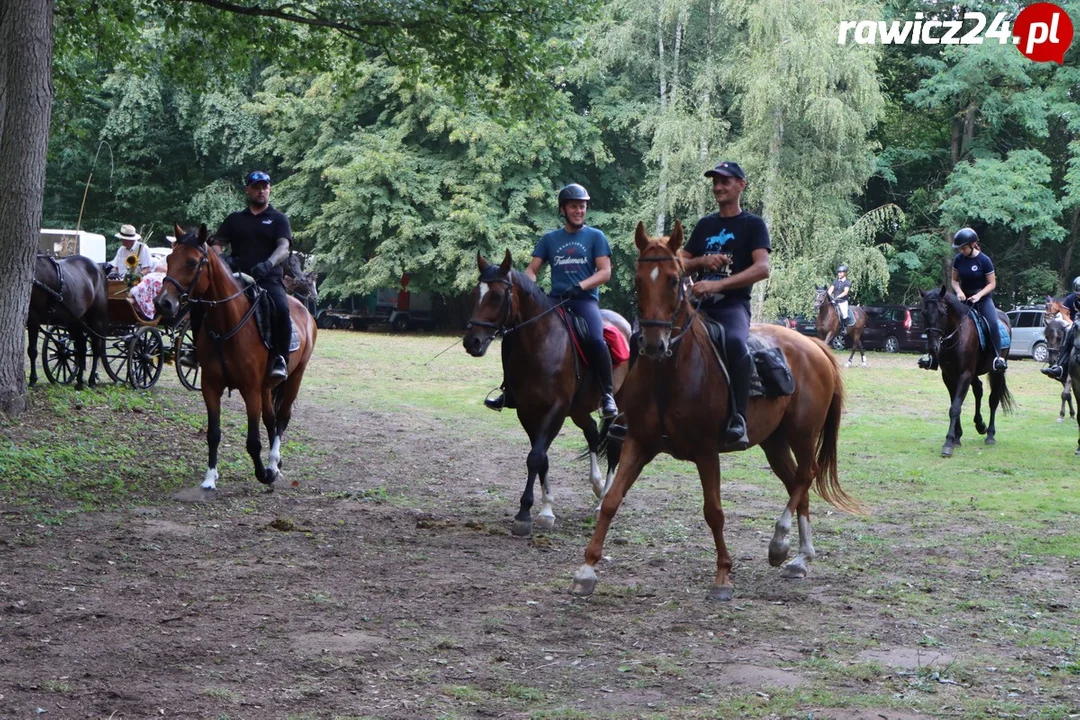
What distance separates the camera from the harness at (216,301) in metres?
10.3

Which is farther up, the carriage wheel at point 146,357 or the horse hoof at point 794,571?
the carriage wheel at point 146,357

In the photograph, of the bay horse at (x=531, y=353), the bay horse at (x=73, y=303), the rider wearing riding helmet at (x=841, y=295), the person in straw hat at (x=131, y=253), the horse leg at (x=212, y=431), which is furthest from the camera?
the rider wearing riding helmet at (x=841, y=295)

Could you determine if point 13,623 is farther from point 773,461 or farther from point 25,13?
point 25,13

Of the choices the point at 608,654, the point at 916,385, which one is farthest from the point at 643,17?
the point at 608,654

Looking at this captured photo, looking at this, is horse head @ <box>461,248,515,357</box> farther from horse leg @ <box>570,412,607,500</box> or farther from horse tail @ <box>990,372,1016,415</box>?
horse tail @ <box>990,372,1016,415</box>

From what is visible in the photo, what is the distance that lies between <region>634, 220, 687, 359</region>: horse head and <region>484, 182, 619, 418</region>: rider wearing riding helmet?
8.80 feet

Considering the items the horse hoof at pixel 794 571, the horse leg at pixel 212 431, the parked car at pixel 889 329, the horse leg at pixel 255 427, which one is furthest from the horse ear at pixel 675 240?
the parked car at pixel 889 329

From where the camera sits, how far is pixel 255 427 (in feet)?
36.5

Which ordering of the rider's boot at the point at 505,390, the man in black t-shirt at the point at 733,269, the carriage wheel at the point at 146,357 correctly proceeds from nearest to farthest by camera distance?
the man in black t-shirt at the point at 733,269
the rider's boot at the point at 505,390
the carriage wheel at the point at 146,357

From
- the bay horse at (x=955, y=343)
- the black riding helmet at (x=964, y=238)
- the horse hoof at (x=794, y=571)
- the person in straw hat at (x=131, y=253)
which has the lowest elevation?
the horse hoof at (x=794, y=571)

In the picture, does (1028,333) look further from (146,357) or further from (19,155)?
(19,155)

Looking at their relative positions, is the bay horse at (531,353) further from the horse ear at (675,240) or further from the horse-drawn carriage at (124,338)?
the horse-drawn carriage at (124,338)

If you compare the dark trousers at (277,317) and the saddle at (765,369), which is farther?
the dark trousers at (277,317)

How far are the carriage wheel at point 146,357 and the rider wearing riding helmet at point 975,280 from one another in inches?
459
